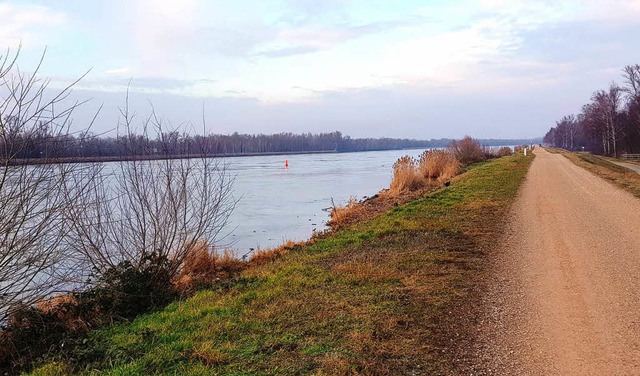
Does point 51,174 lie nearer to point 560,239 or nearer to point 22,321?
point 22,321

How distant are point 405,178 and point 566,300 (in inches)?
772

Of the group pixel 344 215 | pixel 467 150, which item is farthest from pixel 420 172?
pixel 467 150

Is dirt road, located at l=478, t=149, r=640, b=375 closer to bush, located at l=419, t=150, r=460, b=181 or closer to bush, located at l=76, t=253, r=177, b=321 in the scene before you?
bush, located at l=76, t=253, r=177, b=321

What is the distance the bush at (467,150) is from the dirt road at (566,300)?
119 ft

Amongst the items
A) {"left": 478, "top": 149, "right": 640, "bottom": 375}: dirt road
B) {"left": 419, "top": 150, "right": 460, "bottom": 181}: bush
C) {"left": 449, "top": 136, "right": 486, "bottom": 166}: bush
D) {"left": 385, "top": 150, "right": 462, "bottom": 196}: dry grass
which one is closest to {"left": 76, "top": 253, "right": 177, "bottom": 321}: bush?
{"left": 478, "top": 149, "right": 640, "bottom": 375}: dirt road

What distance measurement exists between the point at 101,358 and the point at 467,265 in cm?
576

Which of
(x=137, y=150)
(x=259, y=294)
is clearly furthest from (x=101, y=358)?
(x=137, y=150)

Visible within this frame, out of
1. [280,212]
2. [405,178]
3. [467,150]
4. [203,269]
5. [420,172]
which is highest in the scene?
[467,150]

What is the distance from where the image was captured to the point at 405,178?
25812 millimetres

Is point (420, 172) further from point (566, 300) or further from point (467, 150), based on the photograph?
point (566, 300)

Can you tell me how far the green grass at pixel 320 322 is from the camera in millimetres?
4816

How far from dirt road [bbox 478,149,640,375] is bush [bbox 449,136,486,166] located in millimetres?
36191

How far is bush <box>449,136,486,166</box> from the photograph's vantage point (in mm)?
48188

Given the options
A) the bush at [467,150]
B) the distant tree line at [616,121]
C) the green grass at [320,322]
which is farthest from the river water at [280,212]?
the distant tree line at [616,121]
